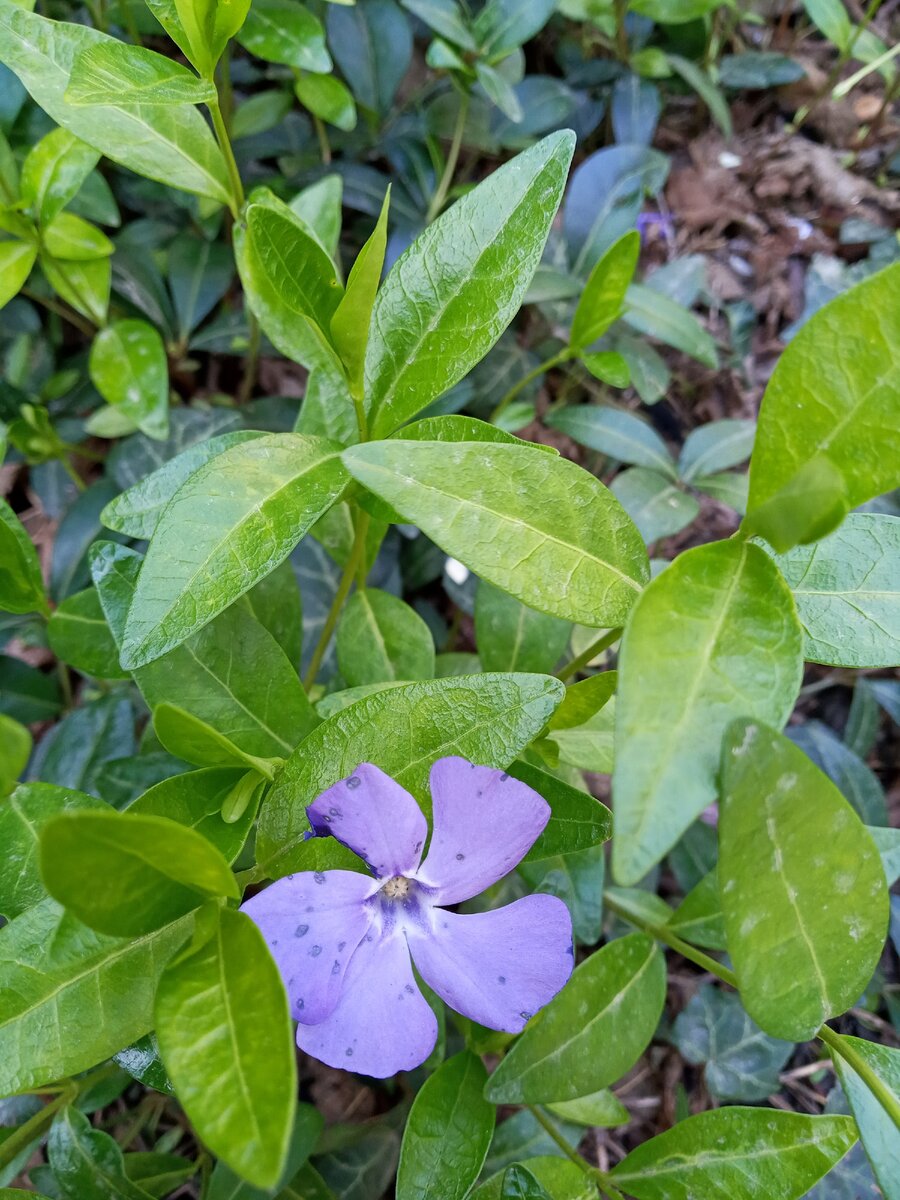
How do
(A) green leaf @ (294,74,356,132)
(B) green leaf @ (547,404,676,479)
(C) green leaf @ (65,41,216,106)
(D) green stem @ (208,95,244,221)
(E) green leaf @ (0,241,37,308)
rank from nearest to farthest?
1. (C) green leaf @ (65,41,216,106)
2. (D) green stem @ (208,95,244,221)
3. (E) green leaf @ (0,241,37,308)
4. (A) green leaf @ (294,74,356,132)
5. (B) green leaf @ (547,404,676,479)

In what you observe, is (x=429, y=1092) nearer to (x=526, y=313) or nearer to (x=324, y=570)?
(x=324, y=570)

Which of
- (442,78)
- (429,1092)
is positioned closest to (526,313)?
(442,78)

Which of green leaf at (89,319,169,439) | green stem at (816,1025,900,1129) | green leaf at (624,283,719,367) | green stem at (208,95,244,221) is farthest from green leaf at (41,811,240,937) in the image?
green leaf at (624,283,719,367)

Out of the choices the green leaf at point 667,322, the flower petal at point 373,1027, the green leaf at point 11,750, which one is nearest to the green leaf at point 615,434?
the green leaf at point 667,322

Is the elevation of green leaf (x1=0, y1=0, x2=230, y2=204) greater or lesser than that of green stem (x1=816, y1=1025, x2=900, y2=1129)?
greater

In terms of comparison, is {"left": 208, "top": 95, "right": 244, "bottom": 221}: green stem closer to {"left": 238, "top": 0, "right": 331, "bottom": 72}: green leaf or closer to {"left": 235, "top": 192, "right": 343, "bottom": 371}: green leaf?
{"left": 235, "top": 192, "right": 343, "bottom": 371}: green leaf

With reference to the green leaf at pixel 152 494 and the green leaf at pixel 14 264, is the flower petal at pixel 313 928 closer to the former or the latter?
the green leaf at pixel 152 494
